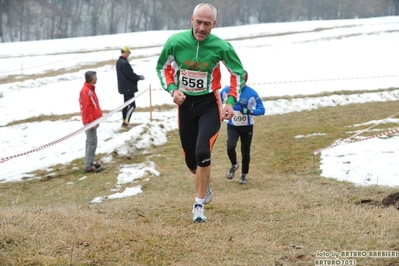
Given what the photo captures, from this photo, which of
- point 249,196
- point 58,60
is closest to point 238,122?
point 249,196

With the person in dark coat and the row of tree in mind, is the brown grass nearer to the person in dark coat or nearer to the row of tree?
the person in dark coat

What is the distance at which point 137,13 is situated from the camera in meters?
90.3

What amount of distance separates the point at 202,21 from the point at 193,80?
0.71 metres

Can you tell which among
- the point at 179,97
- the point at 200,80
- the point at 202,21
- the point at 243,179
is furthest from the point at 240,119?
the point at 202,21

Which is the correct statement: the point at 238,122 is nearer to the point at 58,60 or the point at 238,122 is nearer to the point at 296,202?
the point at 296,202

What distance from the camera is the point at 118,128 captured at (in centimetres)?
1523

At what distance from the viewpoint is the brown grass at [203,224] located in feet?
12.6

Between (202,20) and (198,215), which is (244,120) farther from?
(198,215)

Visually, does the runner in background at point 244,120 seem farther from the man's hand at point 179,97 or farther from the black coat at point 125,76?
the black coat at point 125,76

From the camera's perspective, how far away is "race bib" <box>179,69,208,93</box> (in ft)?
18.8

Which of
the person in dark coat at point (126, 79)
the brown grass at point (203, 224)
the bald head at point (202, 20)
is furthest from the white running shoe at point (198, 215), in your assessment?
the person in dark coat at point (126, 79)

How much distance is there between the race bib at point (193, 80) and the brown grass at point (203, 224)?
1.54 m

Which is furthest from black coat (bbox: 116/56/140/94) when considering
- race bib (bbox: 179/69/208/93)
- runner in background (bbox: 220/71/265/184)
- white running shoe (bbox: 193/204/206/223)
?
white running shoe (bbox: 193/204/206/223)

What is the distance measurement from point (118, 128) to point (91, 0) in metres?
77.3
